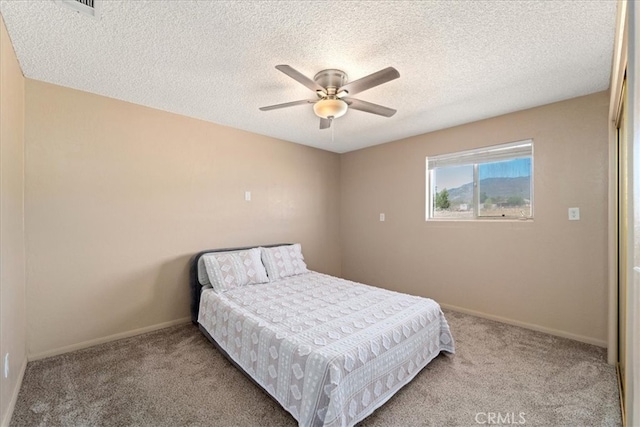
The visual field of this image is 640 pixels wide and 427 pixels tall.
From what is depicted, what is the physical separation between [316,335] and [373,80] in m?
1.72

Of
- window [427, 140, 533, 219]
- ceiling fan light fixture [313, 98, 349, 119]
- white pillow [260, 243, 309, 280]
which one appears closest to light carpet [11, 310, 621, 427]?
white pillow [260, 243, 309, 280]

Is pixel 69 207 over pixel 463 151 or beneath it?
beneath

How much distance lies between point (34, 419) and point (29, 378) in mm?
568

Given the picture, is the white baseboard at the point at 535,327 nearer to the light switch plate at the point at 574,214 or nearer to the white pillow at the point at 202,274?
the light switch plate at the point at 574,214

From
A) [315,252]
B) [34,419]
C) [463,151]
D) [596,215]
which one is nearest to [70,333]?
[34,419]

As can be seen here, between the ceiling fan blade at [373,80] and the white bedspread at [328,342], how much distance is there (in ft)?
5.46

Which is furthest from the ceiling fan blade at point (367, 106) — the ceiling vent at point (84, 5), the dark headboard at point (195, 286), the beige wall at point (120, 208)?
the dark headboard at point (195, 286)

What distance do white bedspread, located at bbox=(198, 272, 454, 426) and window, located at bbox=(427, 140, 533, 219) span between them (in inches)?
65.2

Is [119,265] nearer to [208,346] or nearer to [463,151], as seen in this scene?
[208,346]

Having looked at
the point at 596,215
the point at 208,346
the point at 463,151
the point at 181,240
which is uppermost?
the point at 463,151

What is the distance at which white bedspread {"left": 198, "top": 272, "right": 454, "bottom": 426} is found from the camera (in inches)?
59.5

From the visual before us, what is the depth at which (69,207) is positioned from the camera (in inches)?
95.7

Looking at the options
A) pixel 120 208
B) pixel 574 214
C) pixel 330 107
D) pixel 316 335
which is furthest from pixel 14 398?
pixel 574 214

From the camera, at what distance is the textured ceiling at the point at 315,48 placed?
1.52 metres
